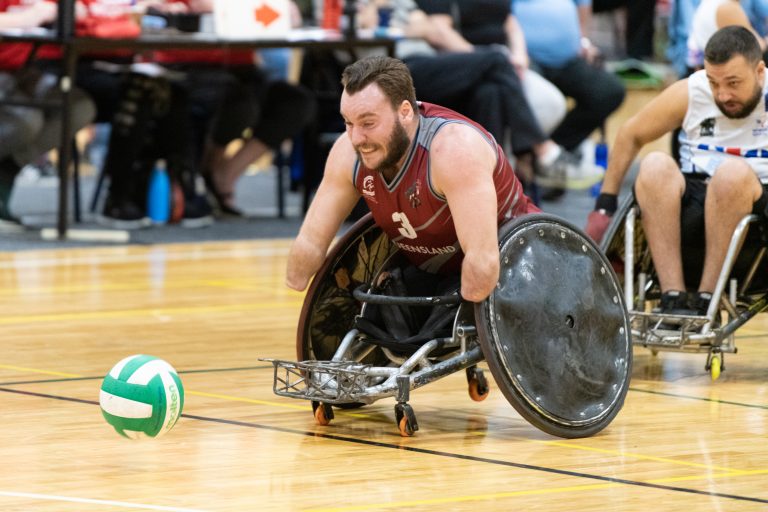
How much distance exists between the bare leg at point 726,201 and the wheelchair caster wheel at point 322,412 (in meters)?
1.56

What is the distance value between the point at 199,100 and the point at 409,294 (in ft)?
18.9

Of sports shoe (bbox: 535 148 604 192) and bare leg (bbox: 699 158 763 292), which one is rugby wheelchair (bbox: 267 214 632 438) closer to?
bare leg (bbox: 699 158 763 292)

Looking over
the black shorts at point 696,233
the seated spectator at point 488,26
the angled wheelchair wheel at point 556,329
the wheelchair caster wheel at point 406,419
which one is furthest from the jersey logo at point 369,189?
the seated spectator at point 488,26

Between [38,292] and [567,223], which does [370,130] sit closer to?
[567,223]

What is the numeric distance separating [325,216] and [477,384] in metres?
0.71

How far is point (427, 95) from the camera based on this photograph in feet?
32.0

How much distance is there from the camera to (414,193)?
172 inches

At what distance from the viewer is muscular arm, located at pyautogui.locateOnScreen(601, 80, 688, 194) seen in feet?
18.5

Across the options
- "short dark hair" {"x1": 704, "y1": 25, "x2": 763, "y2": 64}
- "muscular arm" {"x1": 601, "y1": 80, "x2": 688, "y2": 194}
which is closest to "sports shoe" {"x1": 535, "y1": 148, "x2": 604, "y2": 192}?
"muscular arm" {"x1": 601, "y1": 80, "x2": 688, "y2": 194}

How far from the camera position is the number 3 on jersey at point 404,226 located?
4.44 meters

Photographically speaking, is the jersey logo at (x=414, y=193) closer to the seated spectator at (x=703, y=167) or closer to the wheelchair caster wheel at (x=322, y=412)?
the wheelchair caster wheel at (x=322, y=412)

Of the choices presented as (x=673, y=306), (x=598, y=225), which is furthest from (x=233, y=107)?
(x=673, y=306)

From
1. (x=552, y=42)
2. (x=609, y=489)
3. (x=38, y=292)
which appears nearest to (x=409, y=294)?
(x=609, y=489)

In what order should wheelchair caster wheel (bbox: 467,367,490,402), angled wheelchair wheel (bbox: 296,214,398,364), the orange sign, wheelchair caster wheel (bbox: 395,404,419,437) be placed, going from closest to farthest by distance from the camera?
wheelchair caster wheel (bbox: 395,404,419,437)
angled wheelchair wheel (bbox: 296,214,398,364)
wheelchair caster wheel (bbox: 467,367,490,402)
the orange sign
